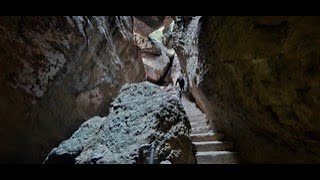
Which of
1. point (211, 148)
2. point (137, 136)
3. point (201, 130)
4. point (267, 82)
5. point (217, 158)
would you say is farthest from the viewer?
point (201, 130)

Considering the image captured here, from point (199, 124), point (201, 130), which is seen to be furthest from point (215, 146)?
point (199, 124)

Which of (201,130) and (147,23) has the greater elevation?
(147,23)

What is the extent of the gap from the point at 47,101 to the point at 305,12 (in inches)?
221

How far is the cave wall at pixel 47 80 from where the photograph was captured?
4.72 metres

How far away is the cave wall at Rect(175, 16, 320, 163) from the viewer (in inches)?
121

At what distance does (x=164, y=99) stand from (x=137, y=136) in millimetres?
862

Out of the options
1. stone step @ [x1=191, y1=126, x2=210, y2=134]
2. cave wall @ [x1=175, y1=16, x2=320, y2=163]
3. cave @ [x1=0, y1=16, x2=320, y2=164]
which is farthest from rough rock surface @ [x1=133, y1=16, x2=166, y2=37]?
stone step @ [x1=191, y1=126, x2=210, y2=134]

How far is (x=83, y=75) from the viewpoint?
6828 mm

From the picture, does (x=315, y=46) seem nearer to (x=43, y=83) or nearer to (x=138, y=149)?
(x=138, y=149)

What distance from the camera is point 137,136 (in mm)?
3562

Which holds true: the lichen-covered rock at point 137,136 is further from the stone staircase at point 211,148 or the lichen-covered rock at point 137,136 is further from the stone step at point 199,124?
the stone step at point 199,124

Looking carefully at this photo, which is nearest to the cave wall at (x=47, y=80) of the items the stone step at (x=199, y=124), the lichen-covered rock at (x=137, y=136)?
the lichen-covered rock at (x=137, y=136)

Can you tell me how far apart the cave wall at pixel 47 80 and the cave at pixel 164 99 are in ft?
0.07

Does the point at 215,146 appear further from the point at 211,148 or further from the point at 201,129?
the point at 201,129
